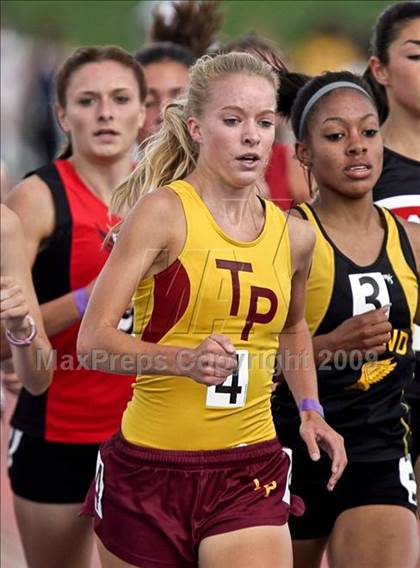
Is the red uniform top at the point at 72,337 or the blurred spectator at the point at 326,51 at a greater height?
the blurred spectator at the point at 326,51

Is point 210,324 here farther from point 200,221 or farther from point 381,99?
point 381,99

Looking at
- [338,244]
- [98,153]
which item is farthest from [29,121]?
[338,244]

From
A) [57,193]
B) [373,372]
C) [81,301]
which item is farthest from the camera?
[57,193]

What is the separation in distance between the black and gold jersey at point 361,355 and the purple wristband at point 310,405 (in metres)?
0.30

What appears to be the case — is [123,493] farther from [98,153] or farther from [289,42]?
[289,42]

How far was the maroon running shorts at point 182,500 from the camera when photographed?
4.02m

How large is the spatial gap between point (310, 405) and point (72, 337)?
1.37 m

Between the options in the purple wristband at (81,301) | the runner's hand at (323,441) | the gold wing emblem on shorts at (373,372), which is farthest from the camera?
the purple wristband at (81,301)

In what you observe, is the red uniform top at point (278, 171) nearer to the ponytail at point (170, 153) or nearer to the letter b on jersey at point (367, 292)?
the letter b on jersey at point (367, 292)

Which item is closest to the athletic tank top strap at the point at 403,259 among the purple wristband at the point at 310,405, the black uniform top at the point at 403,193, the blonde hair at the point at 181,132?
the black uniform top at the point at 403,193

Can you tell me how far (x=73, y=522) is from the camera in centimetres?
542

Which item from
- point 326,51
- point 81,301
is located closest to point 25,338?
point 81,301

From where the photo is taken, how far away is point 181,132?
4.39 metres

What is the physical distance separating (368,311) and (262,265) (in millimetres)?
631
